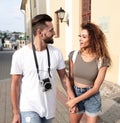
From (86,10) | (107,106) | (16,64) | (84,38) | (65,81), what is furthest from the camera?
(86,10)

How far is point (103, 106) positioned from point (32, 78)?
3.75 metres

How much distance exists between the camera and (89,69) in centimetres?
340

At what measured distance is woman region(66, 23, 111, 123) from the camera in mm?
3398

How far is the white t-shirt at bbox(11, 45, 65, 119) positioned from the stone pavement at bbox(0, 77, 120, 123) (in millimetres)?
2647

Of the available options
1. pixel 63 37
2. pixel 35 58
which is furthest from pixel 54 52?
pixel 63 37

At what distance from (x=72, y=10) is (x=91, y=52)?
35.8ft

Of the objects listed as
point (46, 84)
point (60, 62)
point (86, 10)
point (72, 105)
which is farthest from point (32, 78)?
point (86, 10)

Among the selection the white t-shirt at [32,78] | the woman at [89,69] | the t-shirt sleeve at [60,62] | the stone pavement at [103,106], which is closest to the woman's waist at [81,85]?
the woman at [89,69]

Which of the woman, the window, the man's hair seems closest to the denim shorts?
the woman

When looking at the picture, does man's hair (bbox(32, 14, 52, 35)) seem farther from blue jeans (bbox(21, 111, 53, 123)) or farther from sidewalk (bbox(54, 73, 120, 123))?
sidewalk (bbox(54, 73, 120, 123))

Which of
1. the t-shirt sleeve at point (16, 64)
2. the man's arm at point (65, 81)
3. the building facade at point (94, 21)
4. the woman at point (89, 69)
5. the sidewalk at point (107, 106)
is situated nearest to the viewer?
the t-shirt sleeve at point (16, 64)

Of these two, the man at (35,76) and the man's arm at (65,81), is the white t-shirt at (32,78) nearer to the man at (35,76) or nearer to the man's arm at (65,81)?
the man at (35,76)

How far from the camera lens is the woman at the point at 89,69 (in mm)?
3398

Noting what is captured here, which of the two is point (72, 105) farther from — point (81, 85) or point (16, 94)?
point (16, 94)
